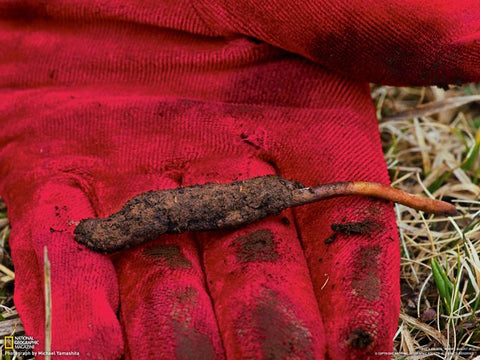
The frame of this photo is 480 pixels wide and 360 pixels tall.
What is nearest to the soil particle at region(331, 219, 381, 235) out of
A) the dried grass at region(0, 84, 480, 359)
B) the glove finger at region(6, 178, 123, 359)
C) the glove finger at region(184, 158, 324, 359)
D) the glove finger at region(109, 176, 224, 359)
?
the glove finger at region(184, 158, 324, 359)

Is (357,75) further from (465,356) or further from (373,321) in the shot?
(465,356)

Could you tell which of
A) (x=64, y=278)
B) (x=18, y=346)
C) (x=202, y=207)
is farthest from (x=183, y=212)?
(x=18, y=346)

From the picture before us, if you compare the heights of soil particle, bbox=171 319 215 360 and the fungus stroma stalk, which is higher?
the fungus stroma stalk

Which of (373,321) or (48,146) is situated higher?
(48,146)

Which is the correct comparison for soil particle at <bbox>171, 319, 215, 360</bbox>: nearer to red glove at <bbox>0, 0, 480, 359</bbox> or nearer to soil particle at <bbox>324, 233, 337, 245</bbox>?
red glove at <bbox>0, 0, 480, 359</bbox>

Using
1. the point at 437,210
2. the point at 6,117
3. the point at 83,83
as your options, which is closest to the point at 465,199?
the point at 437,210

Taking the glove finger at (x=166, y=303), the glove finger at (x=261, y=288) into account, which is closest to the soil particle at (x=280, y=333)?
the glove finger at (x=261, y=288)

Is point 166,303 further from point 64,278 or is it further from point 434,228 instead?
point 434,228
